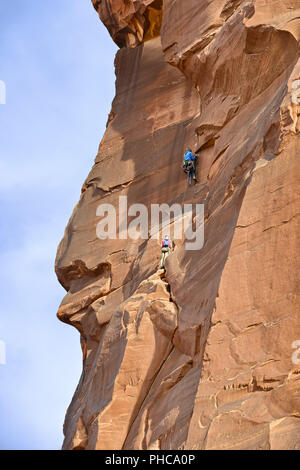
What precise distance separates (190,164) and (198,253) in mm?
6465

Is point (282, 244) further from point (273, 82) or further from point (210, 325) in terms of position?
point (273, 82)

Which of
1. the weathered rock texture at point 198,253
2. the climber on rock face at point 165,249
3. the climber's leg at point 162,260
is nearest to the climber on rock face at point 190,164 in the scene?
the weathered rock texture at point 198,253

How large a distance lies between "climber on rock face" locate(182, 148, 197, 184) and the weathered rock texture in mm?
304

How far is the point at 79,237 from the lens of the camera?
113ft

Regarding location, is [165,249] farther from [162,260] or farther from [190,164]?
[190,164]

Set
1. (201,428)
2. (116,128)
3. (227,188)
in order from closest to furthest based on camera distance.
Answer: (201,428)
(227,188)
(116,128)

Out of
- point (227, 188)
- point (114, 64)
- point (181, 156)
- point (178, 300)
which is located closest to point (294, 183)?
point (227, 188)

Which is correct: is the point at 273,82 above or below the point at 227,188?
above

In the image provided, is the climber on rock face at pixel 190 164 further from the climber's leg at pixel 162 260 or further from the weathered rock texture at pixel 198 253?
the climber's leg at pixel 162 260

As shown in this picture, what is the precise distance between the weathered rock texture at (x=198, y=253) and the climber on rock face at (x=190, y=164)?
0.30 meters

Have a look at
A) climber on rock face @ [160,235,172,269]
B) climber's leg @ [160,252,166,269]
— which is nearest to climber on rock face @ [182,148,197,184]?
climber on rock face @ [160,235,172,269]

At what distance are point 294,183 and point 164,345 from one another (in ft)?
18.9

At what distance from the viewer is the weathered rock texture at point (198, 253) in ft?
69.0
